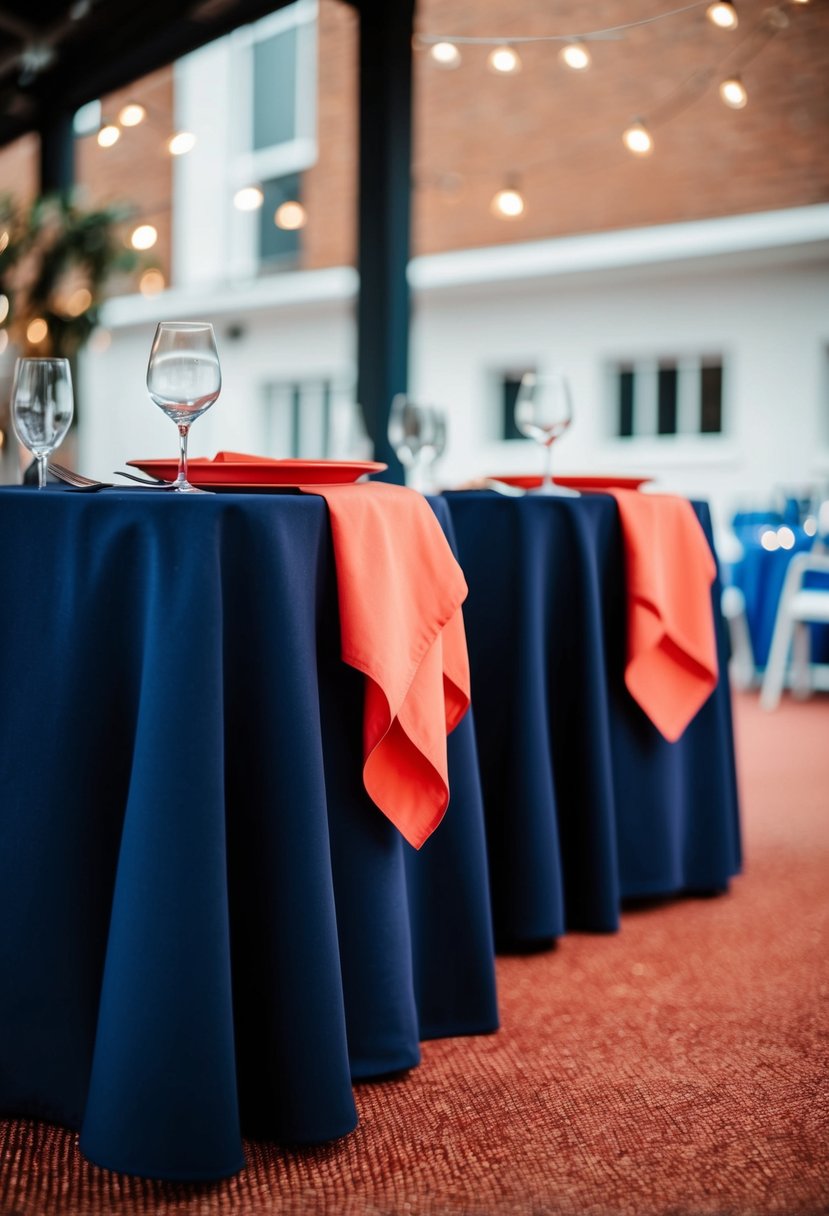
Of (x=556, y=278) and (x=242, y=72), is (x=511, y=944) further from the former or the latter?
(x=242, y=72)

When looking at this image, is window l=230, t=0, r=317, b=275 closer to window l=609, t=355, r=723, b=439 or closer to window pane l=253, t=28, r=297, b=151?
window pane l=253, t=28, r=297, b=151

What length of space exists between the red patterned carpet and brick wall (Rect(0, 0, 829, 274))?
24.9ft

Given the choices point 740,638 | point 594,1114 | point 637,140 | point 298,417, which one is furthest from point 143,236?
point 298,417

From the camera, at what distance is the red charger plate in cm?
149

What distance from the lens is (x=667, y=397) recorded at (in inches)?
377

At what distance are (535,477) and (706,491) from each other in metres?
7.12

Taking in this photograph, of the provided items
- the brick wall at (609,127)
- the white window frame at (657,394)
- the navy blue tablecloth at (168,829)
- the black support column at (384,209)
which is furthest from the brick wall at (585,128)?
the navy blue tablecloth at (168,829)

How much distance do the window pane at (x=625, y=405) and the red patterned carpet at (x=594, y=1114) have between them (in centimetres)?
788

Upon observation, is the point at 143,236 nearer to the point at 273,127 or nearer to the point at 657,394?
the point at 657,394

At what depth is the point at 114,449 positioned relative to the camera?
12.8m

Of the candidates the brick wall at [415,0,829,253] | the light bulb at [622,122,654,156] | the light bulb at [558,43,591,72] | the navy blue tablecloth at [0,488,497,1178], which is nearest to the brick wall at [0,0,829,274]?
the brick wall at [415,0,829,253]

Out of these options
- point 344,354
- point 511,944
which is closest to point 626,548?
point 511,944

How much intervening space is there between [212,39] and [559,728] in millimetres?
4062

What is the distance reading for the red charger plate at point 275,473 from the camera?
1.49 metres
